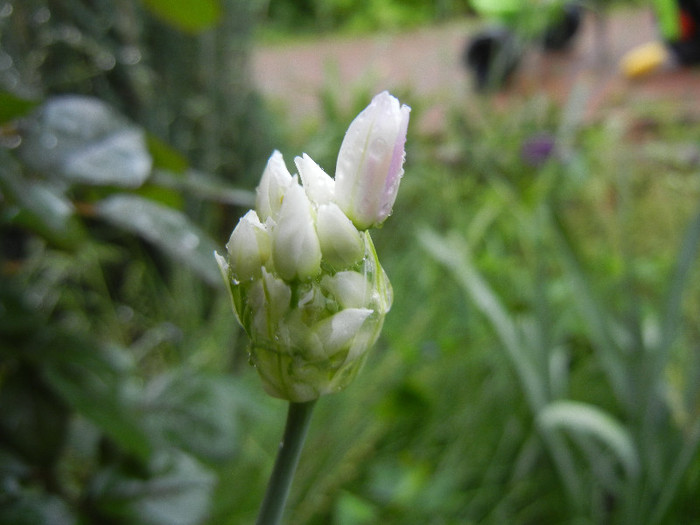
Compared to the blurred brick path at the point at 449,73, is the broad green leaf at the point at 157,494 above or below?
above

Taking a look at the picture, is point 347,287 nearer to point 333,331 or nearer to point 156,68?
point 333,331

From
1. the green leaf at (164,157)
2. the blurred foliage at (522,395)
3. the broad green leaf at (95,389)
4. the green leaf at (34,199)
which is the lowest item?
the blurred foliage at (522,395)

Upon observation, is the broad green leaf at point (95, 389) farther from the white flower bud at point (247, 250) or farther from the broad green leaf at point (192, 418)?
the white flower bud at point (247, 250)

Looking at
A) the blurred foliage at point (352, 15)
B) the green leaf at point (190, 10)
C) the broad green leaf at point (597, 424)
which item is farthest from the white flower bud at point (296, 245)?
the blurred foliage at point (352, 15)

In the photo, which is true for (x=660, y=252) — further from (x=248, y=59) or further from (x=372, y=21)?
(x=372, y=21)

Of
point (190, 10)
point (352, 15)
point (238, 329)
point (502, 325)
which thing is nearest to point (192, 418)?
point (190, 10)

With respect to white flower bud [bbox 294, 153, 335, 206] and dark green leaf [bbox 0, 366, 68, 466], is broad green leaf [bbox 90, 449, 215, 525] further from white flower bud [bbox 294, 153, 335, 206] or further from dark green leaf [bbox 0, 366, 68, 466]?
white flower bud [bbox 294, 153, 335, 206]
